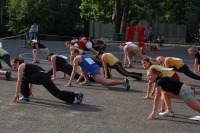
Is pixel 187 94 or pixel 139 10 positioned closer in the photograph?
pixel 187 94

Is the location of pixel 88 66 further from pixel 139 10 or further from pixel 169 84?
pixel 139 10

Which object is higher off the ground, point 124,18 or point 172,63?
point 124,18

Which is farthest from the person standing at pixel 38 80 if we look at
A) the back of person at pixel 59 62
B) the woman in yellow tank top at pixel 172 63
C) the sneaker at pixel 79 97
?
the back of person at pixel 59 62

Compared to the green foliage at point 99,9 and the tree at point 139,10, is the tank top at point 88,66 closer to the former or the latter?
the tree at point 139,10

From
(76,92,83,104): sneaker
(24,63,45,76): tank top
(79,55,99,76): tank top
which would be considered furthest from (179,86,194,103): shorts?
(79,55,99,76): tank top

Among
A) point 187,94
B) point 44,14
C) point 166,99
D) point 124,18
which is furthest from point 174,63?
point 44,14

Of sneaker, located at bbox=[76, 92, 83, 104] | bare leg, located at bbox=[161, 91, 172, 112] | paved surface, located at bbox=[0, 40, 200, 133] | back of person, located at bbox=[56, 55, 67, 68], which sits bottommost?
paved surface, located at bbox=[0, 40, 200, 133]

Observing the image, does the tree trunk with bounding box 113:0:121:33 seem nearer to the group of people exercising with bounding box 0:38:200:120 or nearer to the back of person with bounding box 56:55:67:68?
the group of people exercising with bounding box 0:38:200:120

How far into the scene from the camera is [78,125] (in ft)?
24.0

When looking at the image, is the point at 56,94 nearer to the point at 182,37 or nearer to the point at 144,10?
the point at 144,10

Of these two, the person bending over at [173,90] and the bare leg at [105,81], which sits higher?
the person bending over at [173,90]

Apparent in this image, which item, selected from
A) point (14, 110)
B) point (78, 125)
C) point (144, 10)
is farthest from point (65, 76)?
point (144, 10)

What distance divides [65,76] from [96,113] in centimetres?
556

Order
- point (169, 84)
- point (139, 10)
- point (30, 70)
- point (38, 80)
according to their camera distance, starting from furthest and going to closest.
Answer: point (139, 10), point (30, 70), point (38, 80), point (169, 84)
